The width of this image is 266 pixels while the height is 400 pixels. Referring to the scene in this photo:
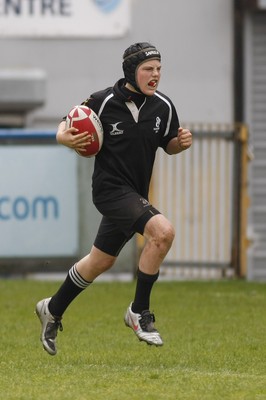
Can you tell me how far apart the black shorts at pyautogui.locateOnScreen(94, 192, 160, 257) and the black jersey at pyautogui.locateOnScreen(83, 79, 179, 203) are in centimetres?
7

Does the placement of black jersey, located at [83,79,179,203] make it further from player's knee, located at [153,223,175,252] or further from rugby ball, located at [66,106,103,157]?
player's knee, located at [153,223,175,252]

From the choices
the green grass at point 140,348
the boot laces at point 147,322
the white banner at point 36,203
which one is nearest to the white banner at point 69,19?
the white banner at point 36,203

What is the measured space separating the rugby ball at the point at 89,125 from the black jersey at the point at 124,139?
94 mm

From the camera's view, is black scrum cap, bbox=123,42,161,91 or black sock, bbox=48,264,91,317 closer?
black scrum cap, bbox=123,42,161,91

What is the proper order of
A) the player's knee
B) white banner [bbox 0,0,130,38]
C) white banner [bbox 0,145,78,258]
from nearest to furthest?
1. the player's knee
2. white banner [bbox 0,145,78,258]
3. white banner [bbox 0,0,130,38]

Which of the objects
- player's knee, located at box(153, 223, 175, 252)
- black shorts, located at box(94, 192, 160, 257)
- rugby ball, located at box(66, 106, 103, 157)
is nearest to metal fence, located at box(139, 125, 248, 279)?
black shorts, located at box(94, 192, 160, 257)

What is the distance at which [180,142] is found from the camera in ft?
32.7

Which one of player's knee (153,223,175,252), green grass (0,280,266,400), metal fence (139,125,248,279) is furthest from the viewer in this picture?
metal fence (139,125,248,279)

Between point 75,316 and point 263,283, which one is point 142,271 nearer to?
point 75,316

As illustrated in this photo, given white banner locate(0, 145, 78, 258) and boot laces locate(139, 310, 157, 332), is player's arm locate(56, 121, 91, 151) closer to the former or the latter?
boot laces locate(139, 310, 157, 332)

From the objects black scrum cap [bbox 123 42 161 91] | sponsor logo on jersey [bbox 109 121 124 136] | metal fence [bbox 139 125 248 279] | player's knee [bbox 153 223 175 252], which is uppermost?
black scrum cap [bbox 123 42 161 91]

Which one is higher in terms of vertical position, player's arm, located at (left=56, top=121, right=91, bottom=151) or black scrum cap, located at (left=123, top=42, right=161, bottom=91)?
black scrum cap, located at (left=123, top=42, right=161, bottom=91)

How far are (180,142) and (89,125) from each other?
0.67 metres

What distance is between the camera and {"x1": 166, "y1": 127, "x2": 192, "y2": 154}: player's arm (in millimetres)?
9930
